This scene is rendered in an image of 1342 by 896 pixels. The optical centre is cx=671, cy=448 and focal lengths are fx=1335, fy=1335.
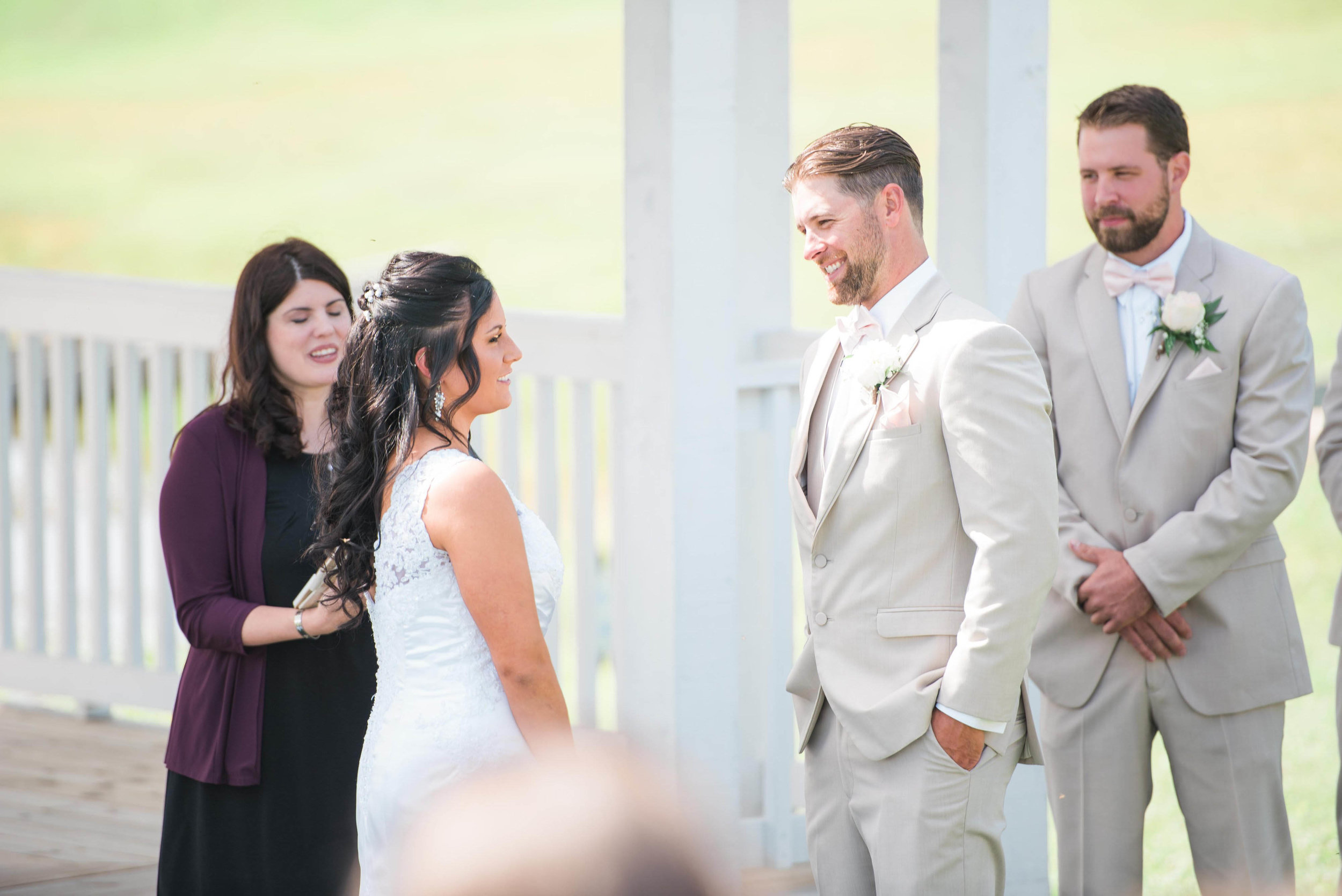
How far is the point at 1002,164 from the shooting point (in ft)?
12.0

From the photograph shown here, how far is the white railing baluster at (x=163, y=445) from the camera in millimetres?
5492

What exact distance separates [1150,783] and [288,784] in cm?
196

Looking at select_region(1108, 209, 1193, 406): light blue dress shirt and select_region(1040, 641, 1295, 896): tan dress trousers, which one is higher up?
select_region(1108, 209, 1193, 406): light blue dress shirt

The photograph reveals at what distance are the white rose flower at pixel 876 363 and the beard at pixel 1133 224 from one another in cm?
94

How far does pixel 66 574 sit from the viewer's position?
18.9ft

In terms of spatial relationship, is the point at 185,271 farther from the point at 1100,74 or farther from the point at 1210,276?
the point at 1210,276

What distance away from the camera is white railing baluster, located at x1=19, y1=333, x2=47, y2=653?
5797mm

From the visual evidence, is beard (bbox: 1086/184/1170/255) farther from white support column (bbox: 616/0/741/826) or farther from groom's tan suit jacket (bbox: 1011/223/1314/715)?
white support column (bbox: 616/0/741/826)

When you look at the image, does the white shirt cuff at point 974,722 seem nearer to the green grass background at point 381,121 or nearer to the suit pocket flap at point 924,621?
the suit pocket flap at point 924,621

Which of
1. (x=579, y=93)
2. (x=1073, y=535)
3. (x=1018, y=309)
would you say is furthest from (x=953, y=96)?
(x=579, y=93)

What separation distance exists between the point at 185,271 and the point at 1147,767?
13.5 m

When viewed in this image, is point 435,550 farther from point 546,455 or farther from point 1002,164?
point 546,455

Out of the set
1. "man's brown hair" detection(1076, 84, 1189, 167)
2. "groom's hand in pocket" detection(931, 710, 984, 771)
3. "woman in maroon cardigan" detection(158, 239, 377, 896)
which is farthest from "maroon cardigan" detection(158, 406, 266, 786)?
"man's brown hair" detection(1076, 84, 1189, 167)

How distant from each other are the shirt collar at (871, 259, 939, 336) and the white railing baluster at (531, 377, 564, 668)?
2368 mm
